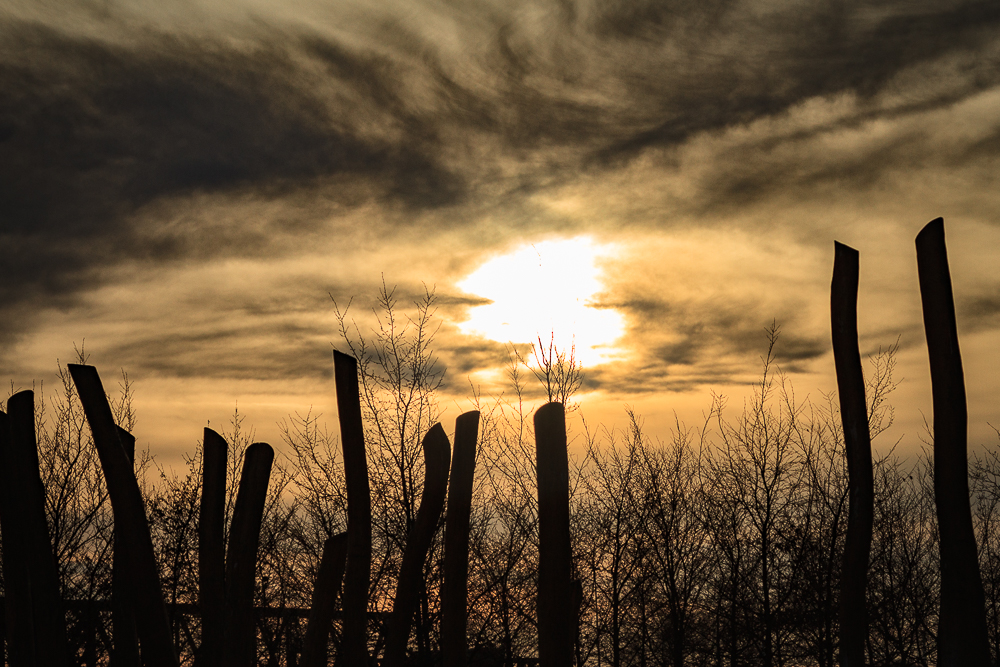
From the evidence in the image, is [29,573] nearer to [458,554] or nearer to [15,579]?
[15,579]

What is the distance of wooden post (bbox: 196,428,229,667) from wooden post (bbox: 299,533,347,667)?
1.54ft

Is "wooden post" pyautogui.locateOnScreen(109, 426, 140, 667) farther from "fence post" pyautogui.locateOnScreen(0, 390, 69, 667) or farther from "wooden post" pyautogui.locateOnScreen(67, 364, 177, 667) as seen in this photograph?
"wooden post" pyautogui.locateOnScreen(67, 364, 177, 667)

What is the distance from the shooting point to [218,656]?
361cm

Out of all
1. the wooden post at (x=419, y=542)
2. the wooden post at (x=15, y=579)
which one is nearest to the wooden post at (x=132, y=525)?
the wooden post at (x=15, y=579)

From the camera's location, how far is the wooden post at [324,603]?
134 inches

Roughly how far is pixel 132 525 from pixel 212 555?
0.58 metres

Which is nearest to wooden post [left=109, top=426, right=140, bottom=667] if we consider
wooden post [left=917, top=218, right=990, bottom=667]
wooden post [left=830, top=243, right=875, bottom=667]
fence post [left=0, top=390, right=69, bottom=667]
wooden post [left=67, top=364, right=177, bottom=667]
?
fence post [left=0, top=390, right=69, bottom=667]

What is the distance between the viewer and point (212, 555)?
3.70 m

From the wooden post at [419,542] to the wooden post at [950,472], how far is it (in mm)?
1940

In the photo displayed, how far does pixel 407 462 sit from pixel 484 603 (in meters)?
2.92

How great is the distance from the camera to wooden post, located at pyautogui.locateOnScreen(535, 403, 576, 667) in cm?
285

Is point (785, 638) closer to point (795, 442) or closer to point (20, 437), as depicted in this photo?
point (795, 442)

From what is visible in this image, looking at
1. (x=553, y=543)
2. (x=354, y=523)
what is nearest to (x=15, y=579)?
(x=354, y=523)

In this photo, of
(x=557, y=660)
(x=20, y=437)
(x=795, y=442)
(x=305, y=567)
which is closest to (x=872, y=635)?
(x=795, y=442)
